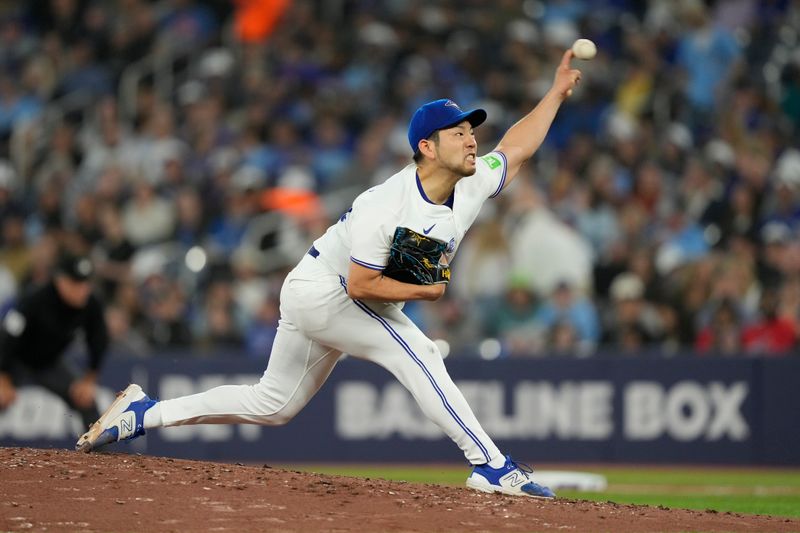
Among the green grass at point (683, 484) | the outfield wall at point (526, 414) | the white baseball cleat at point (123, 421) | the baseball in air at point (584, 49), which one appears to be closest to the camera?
the baseball in air at point (584, 49)

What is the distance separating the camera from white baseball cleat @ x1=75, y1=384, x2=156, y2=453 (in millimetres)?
8188

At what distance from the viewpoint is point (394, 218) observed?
7.41m

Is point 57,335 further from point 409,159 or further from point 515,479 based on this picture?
point 515,479

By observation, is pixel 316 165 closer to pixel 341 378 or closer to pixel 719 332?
pixel 341 378

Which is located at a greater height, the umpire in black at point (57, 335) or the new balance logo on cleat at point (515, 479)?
the umpire in black at point (57, 335)

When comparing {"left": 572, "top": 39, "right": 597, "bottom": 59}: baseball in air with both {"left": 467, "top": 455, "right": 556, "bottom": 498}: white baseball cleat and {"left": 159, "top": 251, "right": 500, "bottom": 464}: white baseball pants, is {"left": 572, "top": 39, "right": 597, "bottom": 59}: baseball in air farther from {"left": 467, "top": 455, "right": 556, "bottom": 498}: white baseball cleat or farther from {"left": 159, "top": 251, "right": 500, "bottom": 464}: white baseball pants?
{"left": 467, "top": 455, "right": 556, "bottom": 498}: white baseball cleat

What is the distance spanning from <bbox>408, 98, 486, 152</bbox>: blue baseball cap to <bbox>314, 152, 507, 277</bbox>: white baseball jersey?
0.64ft

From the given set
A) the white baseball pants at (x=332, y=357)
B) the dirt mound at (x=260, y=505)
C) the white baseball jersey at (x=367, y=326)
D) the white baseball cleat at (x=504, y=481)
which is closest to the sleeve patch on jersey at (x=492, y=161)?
the white baseball jersey at (x=367, y=326)

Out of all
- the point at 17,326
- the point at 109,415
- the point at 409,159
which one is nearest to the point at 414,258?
the point at 109,415

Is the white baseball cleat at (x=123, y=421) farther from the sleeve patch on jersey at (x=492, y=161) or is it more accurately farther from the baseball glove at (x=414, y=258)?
the sleeve patch on jersey at (x=492, y=161)

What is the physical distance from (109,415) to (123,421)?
139 mm

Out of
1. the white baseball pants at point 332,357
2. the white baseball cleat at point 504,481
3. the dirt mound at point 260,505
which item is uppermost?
the white baseball pants at point 332,357

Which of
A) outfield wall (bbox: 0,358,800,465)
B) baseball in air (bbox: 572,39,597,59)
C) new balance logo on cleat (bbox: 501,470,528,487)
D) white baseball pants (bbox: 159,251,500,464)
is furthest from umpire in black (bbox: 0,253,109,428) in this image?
baseball in air (bbox: 572,39,597,59)

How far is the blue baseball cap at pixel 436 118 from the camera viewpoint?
761 centimetres
